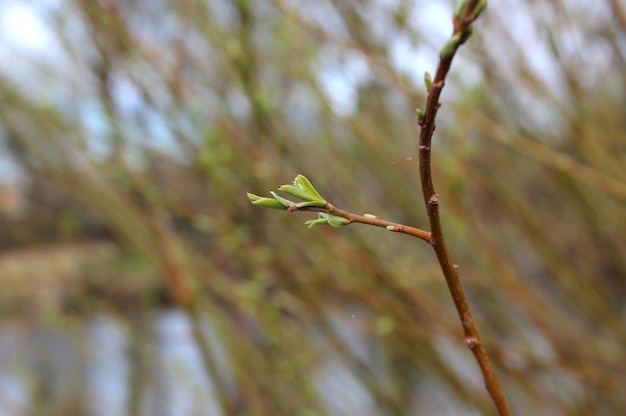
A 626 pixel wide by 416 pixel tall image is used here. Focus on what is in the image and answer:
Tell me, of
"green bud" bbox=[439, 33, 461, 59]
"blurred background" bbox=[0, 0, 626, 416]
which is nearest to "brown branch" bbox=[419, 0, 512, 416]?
"green bud" bbox=[439, 33, 461, 59]

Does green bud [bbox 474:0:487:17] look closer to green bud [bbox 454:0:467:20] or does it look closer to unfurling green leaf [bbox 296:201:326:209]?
green bud [bbox 454:0:467:20]

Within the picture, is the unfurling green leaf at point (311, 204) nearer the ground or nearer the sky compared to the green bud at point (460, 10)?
nearer the ground

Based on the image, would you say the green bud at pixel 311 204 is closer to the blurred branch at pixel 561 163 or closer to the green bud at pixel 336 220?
the green bud at pixel 336 220

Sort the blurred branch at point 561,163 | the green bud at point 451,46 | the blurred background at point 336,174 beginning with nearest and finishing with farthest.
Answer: the green bud at point 451,46, the blurred branch at point 561,163, the blurred background at point 336,174

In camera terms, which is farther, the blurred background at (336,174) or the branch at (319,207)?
the blurred background at (336,174)

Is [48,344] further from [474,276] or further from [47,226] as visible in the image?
[474,276]

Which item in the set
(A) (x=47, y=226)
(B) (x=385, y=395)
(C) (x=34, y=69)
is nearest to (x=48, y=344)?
(A) (x=47, y=226)

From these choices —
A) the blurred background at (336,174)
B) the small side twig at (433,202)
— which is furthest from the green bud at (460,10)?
the blurred background at (336,174)
